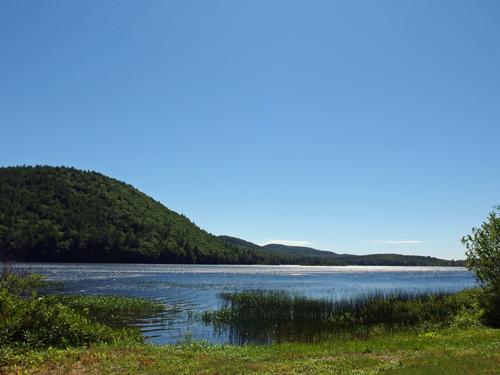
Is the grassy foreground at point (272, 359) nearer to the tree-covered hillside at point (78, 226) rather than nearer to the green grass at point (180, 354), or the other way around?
the green grass at point (180, 354)

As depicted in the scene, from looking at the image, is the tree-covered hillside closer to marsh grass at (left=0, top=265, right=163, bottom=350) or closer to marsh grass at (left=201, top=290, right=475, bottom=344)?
marsh grass at (left=201, top=290, right=475, bottom=344)

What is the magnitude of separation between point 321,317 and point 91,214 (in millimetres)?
155840

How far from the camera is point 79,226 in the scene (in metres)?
166

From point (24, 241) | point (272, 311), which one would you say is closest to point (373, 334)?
point (272, 311)

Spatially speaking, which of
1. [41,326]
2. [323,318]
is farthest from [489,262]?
[41,326]

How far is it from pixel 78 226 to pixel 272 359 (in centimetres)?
16204

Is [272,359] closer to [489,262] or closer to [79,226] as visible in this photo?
[489,262]

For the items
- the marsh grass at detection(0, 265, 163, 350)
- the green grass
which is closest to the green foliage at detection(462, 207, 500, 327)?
the green grass

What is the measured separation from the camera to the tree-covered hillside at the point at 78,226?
15462cm

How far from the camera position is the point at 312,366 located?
573 inches

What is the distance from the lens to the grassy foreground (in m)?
14.0

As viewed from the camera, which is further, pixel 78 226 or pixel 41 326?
pixel 78 226

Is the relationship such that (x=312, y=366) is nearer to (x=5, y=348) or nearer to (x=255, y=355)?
(x=255, y=355)

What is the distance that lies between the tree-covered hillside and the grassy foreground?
136127 millimetres
